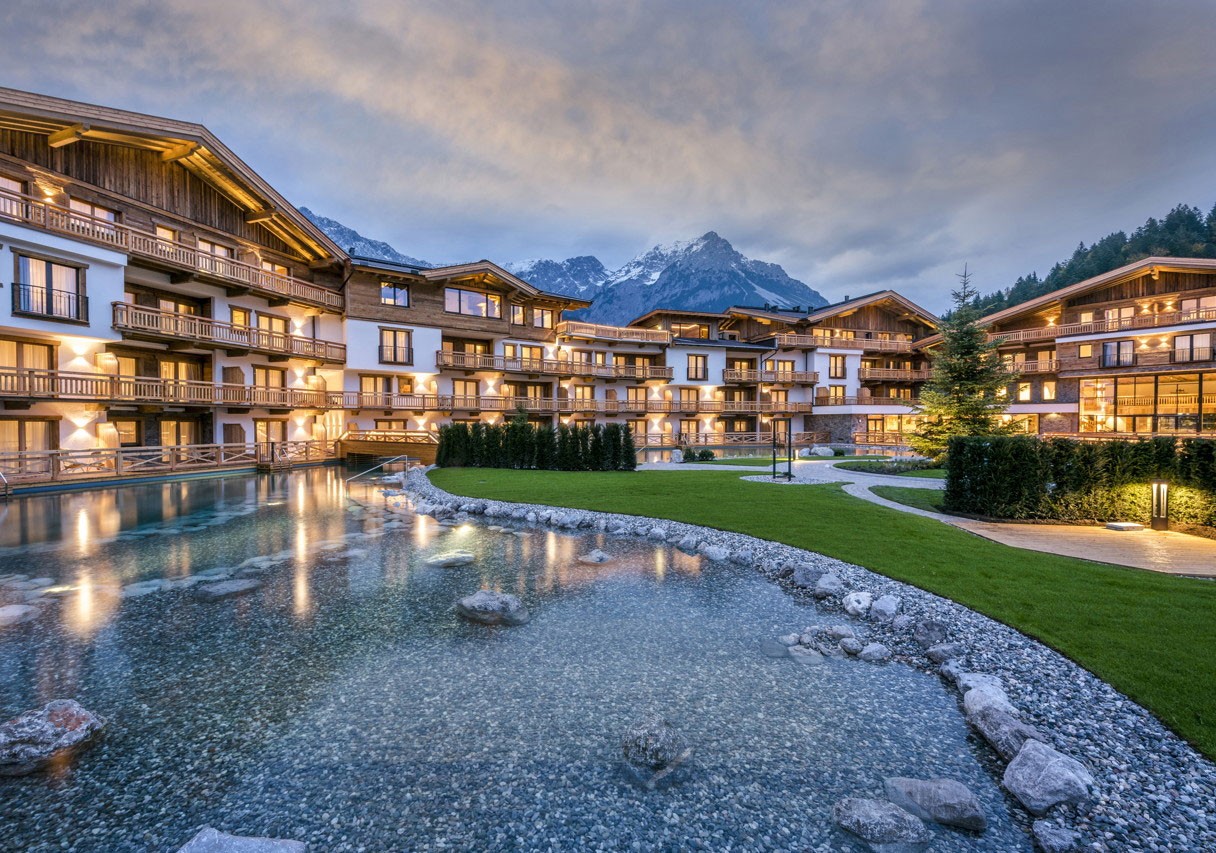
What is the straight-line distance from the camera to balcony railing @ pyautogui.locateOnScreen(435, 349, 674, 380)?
32.9 meters

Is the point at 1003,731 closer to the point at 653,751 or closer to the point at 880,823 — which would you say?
the point at 880,823

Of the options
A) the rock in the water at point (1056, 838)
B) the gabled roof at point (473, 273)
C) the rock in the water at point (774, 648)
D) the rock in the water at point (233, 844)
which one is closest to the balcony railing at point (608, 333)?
the gabled roof at point (473, 273)

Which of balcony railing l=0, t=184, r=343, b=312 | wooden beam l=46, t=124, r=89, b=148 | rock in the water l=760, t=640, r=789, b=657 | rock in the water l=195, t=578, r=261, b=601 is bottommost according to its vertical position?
rock in the water l=760, t=640, r=789, b=657

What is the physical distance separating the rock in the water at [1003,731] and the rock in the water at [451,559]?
727cm

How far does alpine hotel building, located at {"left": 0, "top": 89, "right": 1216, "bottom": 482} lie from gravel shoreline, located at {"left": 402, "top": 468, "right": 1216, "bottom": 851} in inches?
813

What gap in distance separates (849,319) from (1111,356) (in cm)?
1675

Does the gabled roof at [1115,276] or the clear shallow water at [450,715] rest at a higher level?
the gabled roof at [1115,276]

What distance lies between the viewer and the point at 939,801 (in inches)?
132

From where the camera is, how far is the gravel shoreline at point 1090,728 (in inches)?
119

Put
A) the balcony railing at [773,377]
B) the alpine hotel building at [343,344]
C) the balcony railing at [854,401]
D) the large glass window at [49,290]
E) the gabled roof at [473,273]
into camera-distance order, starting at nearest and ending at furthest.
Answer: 1. the large glass window at [49,290]
2. the alpine hotel building at [343,344]
3. the gabled roof at [473,273]
4. the balcony railing at [773,377]
5. the balcony railing at [854,401]

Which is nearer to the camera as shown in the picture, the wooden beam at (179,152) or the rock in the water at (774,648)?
the rock in the water at (774,648)

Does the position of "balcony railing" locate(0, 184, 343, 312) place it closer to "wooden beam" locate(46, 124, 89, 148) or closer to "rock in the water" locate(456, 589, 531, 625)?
"wooden beam" locate(46, 124, 89, 148)

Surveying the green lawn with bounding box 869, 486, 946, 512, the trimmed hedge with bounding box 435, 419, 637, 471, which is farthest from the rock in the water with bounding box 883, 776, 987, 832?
the trimmed hedge with bounding box 435, 419, 637, 471

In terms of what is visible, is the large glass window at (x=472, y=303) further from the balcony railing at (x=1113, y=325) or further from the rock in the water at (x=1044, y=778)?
the rock in the water at (x=1044, y=778)
